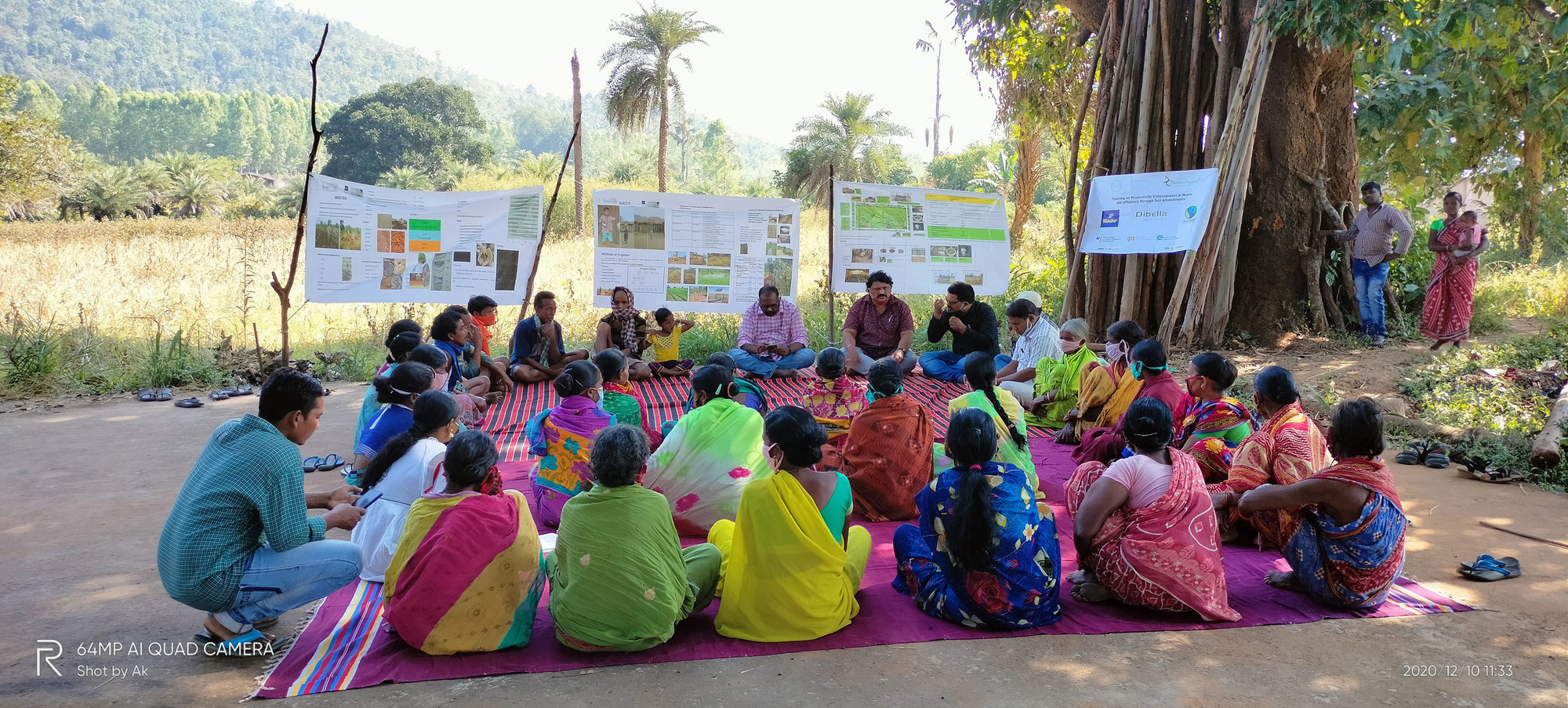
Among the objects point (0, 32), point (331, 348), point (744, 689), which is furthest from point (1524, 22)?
point (0, 32)

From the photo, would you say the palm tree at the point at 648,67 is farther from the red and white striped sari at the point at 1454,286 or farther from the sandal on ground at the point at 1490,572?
the sandal on ground at the point at 1490,572

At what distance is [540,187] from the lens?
9109 mm

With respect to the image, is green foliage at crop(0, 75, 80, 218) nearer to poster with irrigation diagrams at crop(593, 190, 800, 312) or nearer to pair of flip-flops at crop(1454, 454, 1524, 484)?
poster with irrigation diagrams at crop(593, 190, 800, 312)

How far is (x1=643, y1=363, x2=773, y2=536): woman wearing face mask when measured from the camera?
4348 millimetres

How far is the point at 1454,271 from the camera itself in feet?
29.9

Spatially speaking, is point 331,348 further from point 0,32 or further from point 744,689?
point 0,32

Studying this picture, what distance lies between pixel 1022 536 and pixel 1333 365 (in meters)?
6.84

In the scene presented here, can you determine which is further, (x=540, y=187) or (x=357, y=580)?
(x=540, y=187)

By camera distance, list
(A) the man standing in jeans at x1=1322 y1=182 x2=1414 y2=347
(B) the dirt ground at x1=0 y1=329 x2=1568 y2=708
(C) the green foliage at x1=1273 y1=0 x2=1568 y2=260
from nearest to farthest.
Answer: (B) the dirt ground at x1=0 y1=329 x2=1568 y2=708 < (C) the green foliage at x1=1273 y1=0 x2=1568 y2=260 < (A) the man standing in jeans at x1=1322 y1=182 x2=1414 y2=347

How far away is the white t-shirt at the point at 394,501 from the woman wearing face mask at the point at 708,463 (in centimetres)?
103

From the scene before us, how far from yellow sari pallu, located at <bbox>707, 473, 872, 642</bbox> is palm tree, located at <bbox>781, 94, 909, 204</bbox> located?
2450 cm

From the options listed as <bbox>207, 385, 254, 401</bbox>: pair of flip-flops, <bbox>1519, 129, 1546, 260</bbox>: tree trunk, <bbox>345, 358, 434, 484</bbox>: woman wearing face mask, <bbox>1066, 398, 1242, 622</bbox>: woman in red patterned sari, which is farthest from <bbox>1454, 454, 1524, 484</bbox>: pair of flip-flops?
<bbox>207, 385, 254, 401</bbox>: pair of flip-flops

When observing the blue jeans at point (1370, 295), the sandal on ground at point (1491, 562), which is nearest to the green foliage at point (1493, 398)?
the blue jeans at point (1370, 295)

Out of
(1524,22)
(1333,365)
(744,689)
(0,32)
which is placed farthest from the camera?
(0,32)
